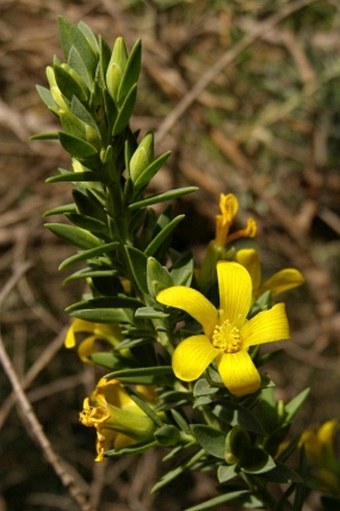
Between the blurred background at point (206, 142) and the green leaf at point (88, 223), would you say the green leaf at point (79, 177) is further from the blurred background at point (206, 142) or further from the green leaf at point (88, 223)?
the blurred background at point (206, 142)

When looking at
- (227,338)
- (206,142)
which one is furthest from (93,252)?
(206,142)

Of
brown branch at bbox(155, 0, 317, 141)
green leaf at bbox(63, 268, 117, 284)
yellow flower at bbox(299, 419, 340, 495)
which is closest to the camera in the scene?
green leaf at bbox(63, 268, 117, 284)

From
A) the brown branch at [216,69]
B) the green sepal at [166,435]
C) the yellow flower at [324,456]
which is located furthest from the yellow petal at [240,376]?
the brown branch at [216,69]

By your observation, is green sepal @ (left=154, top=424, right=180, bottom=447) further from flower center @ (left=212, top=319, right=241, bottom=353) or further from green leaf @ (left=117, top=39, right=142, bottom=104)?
green leaf @ (left=117, top=39, right=142, bottom=104)

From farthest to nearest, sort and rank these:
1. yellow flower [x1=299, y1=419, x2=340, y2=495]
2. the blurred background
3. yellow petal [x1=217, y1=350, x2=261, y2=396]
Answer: the blurred background, yellow flower [x1=299, y1=419, x2=340, y2=495], yellow petal [x1=217, y1=350, x2=261, y2=396]

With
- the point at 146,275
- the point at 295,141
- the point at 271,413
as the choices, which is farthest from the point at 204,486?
the point at 146,275

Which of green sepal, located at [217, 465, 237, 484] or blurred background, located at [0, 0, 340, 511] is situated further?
blurred background, located at [0, 0, 340, 511]

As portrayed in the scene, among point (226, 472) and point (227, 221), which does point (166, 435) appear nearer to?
point (226, 472)

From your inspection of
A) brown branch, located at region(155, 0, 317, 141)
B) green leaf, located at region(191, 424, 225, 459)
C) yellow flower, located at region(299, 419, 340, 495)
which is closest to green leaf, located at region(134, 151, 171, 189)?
green leaf, located at region(191, 424, 225, 459)
